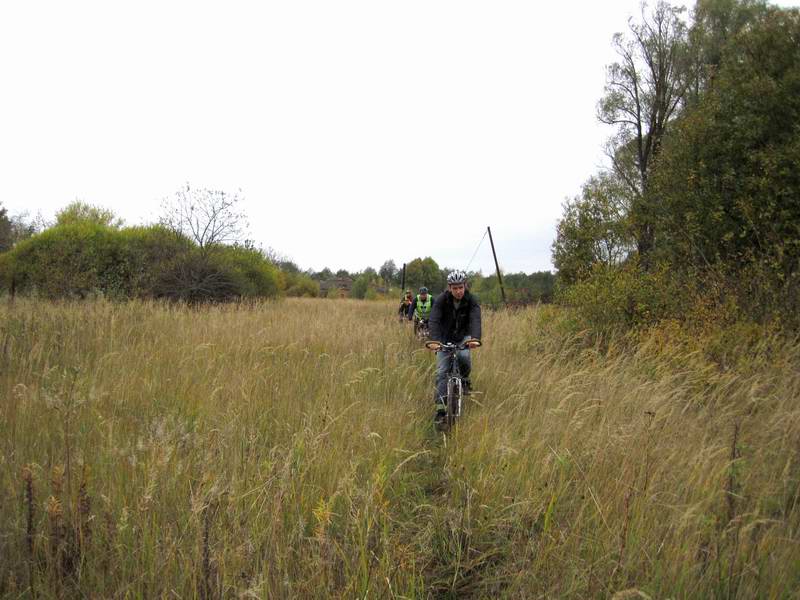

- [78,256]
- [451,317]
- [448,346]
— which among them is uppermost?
[78,256]

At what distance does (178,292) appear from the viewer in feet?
61.2

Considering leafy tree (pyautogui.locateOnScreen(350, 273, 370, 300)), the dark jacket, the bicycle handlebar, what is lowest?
the bicycle handlebar

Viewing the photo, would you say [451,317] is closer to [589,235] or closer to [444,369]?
[444,369]

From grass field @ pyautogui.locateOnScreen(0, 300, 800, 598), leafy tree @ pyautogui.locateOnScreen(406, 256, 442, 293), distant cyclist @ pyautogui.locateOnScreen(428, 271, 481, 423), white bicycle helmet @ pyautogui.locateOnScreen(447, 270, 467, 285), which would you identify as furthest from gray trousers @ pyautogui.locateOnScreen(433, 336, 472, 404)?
leafy tree @ pyautogui.locateOnScreen(406, 256, 442, 293)

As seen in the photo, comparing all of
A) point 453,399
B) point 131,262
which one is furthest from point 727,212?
point 131,262

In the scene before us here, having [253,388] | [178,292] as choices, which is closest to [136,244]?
[178,292]

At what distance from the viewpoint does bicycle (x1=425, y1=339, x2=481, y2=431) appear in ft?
17.3

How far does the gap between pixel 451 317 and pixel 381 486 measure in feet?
11.4

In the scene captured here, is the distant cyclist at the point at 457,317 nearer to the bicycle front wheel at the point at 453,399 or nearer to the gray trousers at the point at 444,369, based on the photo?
the gray trousers at the point at 444,369

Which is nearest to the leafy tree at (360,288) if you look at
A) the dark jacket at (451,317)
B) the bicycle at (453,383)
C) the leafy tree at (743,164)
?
the leafy tree at (743,164)

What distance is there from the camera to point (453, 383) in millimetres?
5539

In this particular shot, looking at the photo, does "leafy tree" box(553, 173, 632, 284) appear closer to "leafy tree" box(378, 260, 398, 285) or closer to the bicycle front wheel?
the bicycle front wheel

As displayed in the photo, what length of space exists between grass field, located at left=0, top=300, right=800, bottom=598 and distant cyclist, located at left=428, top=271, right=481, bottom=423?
0.79 meters

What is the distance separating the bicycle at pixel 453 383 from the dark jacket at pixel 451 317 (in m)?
0.36
